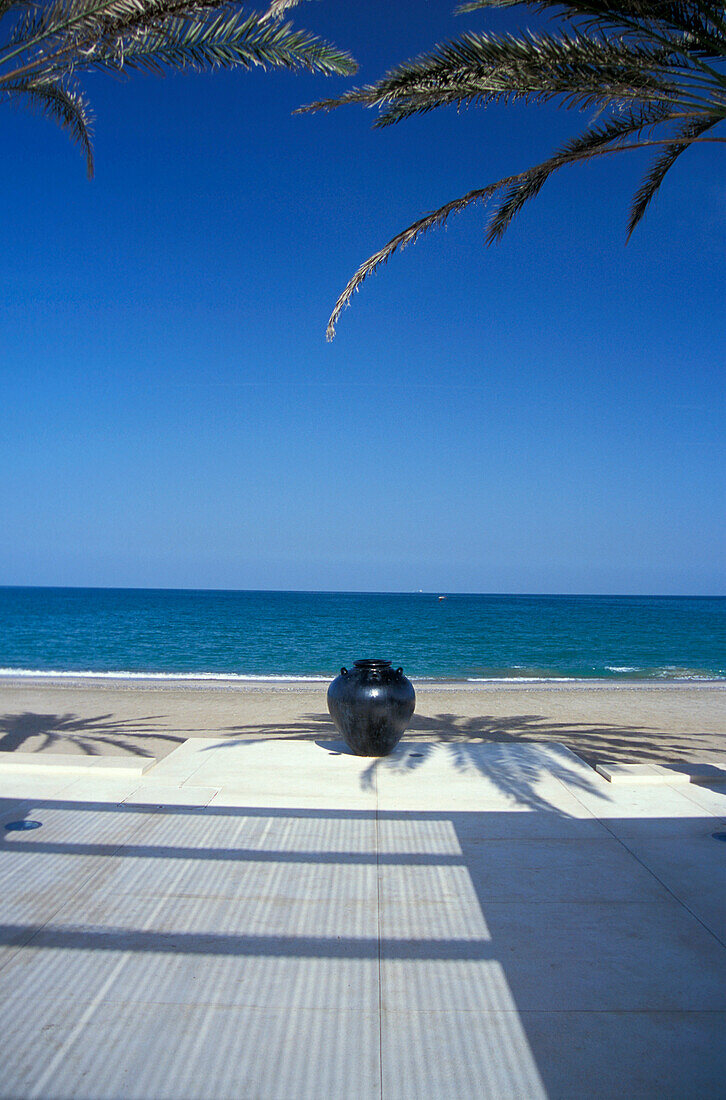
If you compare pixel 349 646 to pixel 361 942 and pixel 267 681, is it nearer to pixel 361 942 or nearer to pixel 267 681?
pixel 267 681

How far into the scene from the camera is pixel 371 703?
7426 mm

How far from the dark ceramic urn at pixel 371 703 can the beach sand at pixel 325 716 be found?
3.43 m

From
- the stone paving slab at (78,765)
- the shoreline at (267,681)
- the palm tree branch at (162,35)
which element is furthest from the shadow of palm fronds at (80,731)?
the palm tree branch at (162,35)

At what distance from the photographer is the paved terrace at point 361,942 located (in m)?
2.76

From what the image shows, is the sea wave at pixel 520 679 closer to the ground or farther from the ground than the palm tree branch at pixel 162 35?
closer to the ground

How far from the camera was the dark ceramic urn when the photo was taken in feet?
24.3

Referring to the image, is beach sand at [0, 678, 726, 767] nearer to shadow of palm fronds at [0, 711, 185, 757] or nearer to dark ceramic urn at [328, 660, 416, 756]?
shadow of palm fronds at [0, 711, 185, 757]

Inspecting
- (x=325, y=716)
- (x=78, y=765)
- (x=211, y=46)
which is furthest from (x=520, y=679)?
(x=211, y=46)

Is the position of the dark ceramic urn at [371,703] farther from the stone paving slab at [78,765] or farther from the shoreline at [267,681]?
the shoreline at [267,681]

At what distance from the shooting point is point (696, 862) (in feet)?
15.7

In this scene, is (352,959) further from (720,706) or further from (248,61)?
(720,706)

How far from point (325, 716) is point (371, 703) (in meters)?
7.17

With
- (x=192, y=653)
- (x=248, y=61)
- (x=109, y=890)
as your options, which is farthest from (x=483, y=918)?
(x=192, y=653)

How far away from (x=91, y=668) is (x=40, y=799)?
26.0m
